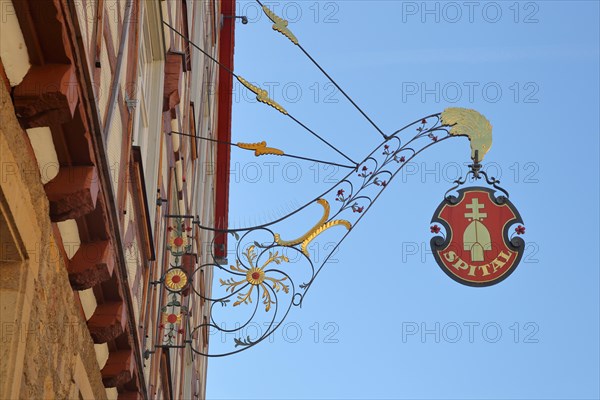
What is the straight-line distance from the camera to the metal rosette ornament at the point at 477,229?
923cm

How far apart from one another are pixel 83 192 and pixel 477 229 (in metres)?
4.14

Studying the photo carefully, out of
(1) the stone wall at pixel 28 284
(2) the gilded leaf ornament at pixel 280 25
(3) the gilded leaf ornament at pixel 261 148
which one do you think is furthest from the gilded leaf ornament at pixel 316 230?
(1) the stone wall at pixel 28 284

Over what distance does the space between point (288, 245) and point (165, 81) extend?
187 cm

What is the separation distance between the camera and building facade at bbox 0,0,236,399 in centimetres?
524

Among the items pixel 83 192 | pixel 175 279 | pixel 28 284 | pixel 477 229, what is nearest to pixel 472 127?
pixel 477 229

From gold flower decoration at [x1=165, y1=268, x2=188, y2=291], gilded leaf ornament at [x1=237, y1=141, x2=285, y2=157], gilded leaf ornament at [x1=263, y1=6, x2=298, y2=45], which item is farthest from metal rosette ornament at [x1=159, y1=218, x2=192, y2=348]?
gilded leaf ornament at [x1=263, y1=6, x2=298, y2=45]

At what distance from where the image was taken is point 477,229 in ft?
30.9

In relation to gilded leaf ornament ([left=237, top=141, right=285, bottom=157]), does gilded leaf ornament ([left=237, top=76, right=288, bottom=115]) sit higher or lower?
higher

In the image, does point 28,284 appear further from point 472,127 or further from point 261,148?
point 472,127

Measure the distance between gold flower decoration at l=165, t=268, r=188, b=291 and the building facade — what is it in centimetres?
8

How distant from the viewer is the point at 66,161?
590 cm

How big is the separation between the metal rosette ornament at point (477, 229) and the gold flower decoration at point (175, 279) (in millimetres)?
1759

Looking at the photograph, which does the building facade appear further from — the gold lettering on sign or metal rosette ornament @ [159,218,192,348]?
the gold lettering on sign

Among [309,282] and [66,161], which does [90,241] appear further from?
[309,282]
